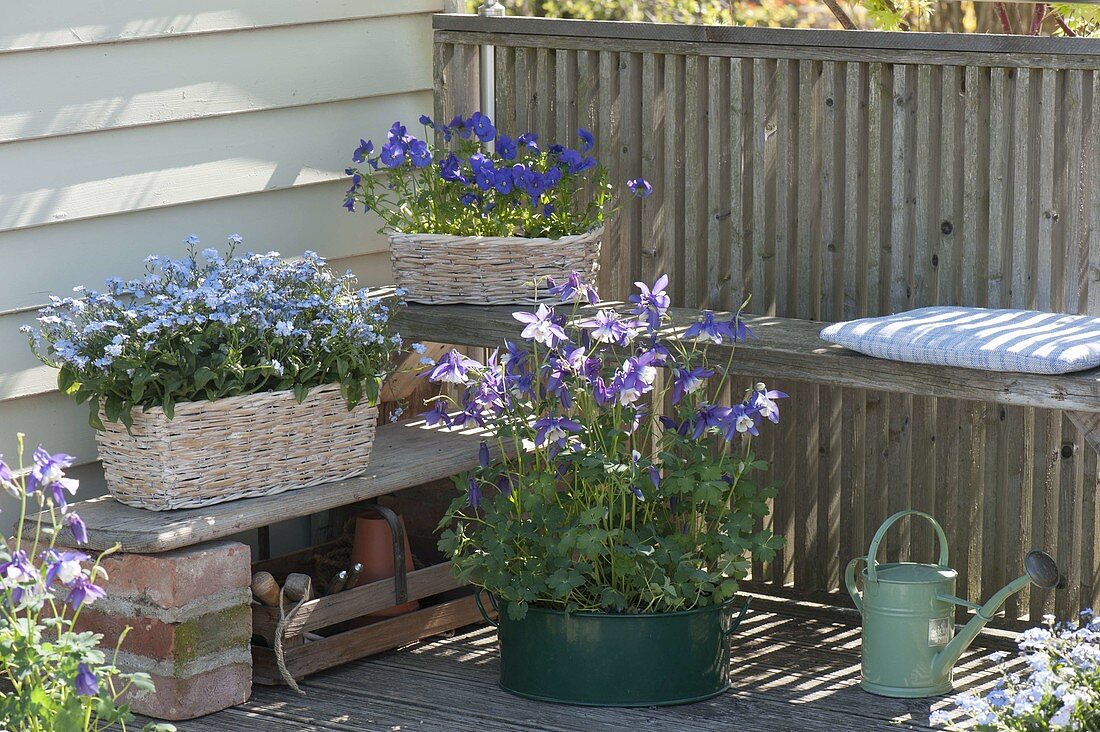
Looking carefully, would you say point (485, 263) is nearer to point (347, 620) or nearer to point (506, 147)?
point (506, 147)

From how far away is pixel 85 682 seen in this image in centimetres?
246

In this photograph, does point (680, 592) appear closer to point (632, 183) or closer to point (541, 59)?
point (632, 183)

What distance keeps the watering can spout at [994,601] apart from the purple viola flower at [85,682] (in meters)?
1.83

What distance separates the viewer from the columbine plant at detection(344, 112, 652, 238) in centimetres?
394

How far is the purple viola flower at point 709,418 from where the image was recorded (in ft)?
11.3

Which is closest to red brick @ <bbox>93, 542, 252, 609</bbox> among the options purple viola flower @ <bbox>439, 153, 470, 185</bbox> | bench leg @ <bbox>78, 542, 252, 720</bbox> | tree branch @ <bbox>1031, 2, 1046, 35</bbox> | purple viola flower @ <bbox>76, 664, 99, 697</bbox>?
bench leg @ <bbox>78, 542, 252, 720</bbox>

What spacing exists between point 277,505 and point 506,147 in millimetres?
1066

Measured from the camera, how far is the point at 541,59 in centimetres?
430

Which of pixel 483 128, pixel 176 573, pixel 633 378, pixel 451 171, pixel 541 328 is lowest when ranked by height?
pixel 176 573

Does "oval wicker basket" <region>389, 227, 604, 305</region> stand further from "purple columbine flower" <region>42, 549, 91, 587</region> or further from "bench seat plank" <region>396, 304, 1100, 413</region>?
"purple columbine flower" <region>42, 549, 91, 587</region>

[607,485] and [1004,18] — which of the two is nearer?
[607,485]

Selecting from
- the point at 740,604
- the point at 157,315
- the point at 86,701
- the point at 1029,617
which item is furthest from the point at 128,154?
the point at 1029,617

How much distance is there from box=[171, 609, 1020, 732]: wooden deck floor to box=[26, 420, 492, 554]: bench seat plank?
1.28 feet

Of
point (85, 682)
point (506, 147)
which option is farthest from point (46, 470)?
point (506, 147)
